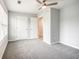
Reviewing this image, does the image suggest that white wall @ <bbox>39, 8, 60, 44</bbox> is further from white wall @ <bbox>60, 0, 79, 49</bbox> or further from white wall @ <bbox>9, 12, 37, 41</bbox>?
white wall @ <bbox>9, 12, 37, 41</bbox>

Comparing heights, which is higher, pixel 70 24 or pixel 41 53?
pixel 70 24

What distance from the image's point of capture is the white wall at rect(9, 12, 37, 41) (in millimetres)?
5176

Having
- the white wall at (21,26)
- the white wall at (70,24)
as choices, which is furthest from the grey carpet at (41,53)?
the white wall at (21,26)

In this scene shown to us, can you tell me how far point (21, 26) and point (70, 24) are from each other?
13.3ft

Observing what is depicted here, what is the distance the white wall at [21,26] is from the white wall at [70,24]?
2.81 meters

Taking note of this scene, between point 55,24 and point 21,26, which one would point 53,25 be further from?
point 21,26

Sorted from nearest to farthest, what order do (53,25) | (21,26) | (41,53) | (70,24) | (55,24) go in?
(41,53) < (70,24) < (53,25) < (55,24) < (21,26)

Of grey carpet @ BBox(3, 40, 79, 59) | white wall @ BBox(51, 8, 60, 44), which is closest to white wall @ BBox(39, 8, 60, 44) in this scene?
white wall @ BBox(51, 8, 60, 44)

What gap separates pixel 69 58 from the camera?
2326 millimetres

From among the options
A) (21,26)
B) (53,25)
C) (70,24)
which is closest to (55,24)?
(53,25)

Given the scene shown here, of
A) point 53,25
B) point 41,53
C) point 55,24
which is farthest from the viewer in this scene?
point 55,24

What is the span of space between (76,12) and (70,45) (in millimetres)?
2009

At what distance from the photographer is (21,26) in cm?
558

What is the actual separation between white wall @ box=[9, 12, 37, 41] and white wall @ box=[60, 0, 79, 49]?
2.81 metres
